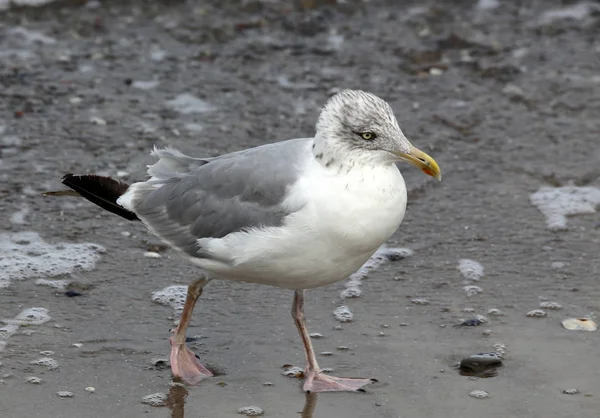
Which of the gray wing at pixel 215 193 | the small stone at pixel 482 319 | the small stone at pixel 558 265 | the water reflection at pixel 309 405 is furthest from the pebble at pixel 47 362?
the small stone at pixel 558 265

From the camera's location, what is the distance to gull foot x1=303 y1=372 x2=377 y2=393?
15.9 feet

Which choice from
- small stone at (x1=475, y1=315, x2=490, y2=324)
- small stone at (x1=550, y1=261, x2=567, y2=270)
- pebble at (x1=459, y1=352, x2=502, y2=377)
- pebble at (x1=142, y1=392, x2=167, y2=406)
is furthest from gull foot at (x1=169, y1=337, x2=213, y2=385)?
small stone at (x1=550, y1=261, x2=567, y2=270)

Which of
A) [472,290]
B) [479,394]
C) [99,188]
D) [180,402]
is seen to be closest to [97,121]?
[99,188]

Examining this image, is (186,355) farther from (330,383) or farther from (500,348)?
(500,348)

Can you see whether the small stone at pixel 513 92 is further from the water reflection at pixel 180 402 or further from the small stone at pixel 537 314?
the water reflection at pixel 180 402

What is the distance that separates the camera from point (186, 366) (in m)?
4.94

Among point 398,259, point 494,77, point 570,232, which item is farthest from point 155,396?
point 494,77

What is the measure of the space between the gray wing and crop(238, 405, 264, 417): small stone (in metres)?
0.74

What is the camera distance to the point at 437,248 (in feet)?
20.7

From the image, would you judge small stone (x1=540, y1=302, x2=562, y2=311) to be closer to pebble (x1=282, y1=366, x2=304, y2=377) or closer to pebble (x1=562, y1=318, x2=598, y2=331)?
pebble (x1=562, y1=318, x2=598, y2=331)

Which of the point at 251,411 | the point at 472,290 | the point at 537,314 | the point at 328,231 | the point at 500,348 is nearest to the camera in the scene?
the point at 328,231

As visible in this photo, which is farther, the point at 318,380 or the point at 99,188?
the point at 99,188

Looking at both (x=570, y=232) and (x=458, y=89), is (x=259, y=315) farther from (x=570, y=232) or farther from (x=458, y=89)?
(x=458, y=89)

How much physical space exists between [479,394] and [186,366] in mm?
1315
